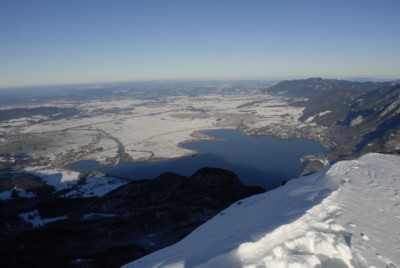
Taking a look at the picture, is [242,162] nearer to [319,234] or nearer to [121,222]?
[121,222]

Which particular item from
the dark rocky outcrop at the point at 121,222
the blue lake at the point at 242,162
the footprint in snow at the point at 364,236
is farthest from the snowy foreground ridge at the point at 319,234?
the blue lake at the point at 242,162

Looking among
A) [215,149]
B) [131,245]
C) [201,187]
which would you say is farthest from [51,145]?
[131,245]

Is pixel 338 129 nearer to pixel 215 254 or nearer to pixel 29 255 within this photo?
pixel 29 255

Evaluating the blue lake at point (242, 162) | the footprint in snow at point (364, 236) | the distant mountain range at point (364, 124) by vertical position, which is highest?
the footprint in snow at point (364, 236)

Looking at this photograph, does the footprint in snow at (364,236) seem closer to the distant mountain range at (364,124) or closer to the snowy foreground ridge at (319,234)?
the snowy foreground ridge at (319,234)

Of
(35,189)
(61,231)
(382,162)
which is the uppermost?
(382,162)

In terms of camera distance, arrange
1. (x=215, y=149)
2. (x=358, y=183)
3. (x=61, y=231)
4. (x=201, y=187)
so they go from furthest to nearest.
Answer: (x=215, y=149) → (x=201, y=187) → (x=61, y=231) → (x=358, y=183)
